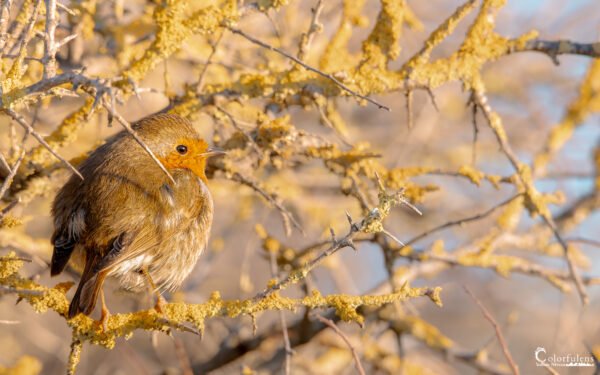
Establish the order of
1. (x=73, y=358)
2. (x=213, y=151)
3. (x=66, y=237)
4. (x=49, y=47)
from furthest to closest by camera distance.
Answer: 1. (x=213, y=151)
2. (x=66, y=237)
3. (x=73, y=358)
4. (x=49, y=47)

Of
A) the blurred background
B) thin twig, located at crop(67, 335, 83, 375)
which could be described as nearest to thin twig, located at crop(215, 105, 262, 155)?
the blurred background

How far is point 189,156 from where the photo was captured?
390 cm

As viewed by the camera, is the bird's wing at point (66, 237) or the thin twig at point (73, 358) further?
the bird's wing at point (66, 237)

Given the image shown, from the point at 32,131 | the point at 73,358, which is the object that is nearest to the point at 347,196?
the point at 73,358

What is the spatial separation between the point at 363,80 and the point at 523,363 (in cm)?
514

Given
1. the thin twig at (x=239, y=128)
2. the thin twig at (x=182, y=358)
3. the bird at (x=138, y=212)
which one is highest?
the thin twig at (x=239, y=128)

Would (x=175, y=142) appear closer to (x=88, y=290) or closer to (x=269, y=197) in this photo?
(x=269, y=197)

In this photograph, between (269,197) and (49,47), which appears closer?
(49,47)

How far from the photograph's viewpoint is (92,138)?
573cm

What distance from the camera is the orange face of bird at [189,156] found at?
3865 millimetres

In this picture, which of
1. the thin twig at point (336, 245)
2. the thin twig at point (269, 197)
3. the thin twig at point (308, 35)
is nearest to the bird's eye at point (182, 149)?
the thin twig at point (269, 197)

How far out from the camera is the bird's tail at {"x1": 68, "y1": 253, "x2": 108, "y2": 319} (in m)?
2.81

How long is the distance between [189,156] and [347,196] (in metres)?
0.88

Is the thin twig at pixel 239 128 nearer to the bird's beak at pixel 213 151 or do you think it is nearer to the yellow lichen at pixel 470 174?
the bird's beak at pixel 213 151
